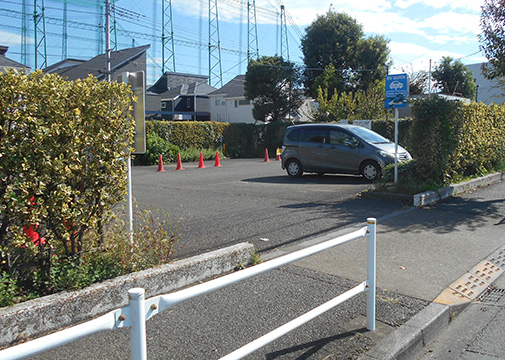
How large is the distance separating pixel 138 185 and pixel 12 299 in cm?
996

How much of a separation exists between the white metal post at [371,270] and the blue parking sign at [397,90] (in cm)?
757

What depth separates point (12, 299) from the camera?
3.69 meters

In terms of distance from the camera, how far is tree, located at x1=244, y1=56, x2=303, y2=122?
37.4 metres

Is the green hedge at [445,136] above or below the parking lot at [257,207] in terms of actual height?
above

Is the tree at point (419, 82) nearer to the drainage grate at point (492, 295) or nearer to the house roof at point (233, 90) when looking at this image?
the house roof at point (233, 90)

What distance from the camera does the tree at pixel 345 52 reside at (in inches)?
Answer: 1615

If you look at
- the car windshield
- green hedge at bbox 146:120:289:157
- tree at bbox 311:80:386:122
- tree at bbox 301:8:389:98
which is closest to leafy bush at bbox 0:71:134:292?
the car windshield

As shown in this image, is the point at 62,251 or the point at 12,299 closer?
the point at 12,299

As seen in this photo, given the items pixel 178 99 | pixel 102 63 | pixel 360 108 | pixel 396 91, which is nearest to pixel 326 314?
pixel 396 91

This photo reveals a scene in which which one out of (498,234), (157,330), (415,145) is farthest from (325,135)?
(157,330)

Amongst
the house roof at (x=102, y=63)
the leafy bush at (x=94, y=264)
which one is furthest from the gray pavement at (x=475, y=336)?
the house roof at (x=102, y=63)

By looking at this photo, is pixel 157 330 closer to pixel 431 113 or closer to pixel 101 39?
pixel 431 113

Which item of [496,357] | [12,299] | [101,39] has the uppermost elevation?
[101,39]

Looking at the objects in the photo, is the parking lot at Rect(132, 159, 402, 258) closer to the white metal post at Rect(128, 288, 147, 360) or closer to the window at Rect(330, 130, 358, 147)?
the window at Rect(330, 130, 358, 147)
